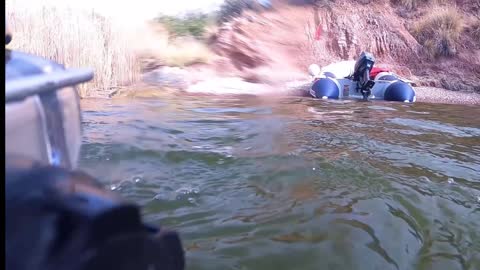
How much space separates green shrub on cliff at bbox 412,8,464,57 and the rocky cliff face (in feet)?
0.71

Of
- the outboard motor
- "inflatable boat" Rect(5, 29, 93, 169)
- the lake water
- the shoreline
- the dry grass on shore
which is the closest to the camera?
"inflatable boat" Rect(5, 29, 93, 169)

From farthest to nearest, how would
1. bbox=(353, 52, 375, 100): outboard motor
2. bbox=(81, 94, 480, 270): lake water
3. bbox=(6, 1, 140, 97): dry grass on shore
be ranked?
1. bbox=(353, 52, 375, 100): outboard motor
2. bbox=(6, 1, 140, 97): dry grass on shore
3. bbox=(81, 94, 480, 270): lake water

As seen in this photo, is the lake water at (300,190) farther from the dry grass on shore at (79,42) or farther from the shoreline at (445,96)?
the shoreline at (445,96)

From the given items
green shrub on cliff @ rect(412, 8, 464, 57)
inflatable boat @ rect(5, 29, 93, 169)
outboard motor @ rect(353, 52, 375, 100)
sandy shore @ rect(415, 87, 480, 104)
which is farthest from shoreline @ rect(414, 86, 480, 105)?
inflatable boat @ rect(5, 29, 93, 169)

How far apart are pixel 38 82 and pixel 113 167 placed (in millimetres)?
1652

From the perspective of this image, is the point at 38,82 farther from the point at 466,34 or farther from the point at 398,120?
the point at 466,34

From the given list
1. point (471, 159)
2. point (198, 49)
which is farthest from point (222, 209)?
point (198, 49)

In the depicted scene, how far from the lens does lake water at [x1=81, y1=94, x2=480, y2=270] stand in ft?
5.38

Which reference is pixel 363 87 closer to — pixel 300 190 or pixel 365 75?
pixel 365 75

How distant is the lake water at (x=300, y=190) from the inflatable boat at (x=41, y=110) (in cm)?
37

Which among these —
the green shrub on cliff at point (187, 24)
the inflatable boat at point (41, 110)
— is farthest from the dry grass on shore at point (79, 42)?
the inflatable boat at point (41, 110)

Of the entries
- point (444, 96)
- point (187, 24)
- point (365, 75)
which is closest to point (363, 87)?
point (365, 75)

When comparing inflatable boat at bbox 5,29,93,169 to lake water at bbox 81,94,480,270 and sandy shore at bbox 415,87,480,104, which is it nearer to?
lake water at bbox 81,94,480,270

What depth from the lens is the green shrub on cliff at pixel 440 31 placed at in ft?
41.5
